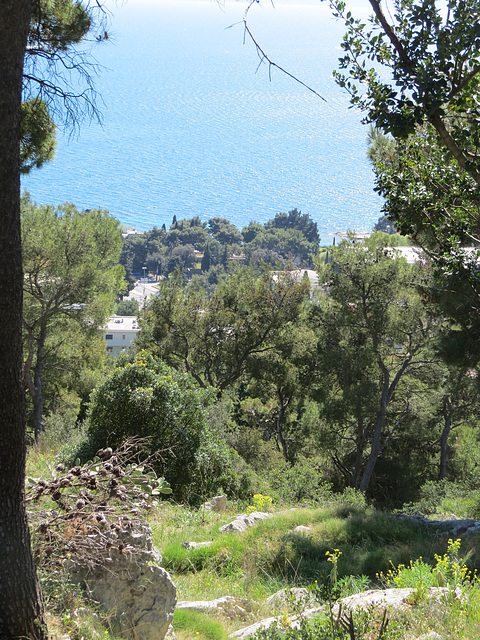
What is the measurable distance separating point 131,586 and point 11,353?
1552 mm

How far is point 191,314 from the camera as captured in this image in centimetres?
1526

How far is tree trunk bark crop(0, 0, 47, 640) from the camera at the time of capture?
6.59ft

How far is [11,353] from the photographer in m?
2.05

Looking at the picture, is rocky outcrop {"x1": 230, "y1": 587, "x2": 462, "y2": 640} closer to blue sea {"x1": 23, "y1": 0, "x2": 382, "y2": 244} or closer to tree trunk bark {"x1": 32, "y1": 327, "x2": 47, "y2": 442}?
tree trunk bark {"x1": 32, "y1": 327, "x2": 47, "y2": 442}

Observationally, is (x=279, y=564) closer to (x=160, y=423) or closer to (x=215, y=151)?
(x=160, y=423)

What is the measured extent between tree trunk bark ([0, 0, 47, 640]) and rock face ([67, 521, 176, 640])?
646mm

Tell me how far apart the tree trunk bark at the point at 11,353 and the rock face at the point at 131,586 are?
0.65 meters

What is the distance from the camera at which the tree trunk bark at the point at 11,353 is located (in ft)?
6.59

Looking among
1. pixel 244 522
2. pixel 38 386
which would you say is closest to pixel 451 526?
pixel 244 522

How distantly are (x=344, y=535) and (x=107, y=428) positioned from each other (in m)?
3.09

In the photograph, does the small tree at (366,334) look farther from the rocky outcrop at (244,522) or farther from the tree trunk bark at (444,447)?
the rocky outcrop at (244,522)

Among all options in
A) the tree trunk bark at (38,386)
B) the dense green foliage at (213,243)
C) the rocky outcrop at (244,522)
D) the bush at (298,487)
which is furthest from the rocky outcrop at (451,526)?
the dense green foliage at (213,243)

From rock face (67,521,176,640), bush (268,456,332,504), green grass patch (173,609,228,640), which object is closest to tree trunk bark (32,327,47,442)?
bush (268,456,332,504)

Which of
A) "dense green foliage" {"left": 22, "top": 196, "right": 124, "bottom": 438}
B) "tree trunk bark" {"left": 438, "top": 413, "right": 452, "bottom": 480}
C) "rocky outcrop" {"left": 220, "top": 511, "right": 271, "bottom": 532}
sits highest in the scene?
"dense green foliage" {"left": 22, "top": 196, "right": 124, "bottom": 438}
